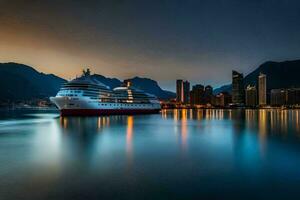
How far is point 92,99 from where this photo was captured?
8481cm

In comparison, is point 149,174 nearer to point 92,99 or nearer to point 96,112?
point 92,99

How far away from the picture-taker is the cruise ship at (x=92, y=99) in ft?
267

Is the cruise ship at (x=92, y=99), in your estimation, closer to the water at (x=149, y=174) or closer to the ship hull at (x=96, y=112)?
the ship hull at (x=96, y=112)

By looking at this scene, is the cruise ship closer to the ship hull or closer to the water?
the ship hull

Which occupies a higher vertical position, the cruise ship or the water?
the cruise ship

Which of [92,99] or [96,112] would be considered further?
[96,112]

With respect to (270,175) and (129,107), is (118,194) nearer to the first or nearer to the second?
(270,175)

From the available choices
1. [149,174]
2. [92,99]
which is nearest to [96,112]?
[92,99]

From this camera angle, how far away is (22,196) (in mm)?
11492

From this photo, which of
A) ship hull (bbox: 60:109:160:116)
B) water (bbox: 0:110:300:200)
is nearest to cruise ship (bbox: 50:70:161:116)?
ship hull (bbox: 60:109:160:116)

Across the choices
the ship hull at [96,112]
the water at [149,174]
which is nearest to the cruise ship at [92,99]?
the ship hull at [96,112]

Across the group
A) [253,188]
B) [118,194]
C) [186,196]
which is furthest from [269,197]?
[118,194]

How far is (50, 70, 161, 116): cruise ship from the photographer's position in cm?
8138

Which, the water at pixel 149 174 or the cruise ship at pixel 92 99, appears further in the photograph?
the cruise ship at pixel 92 99
